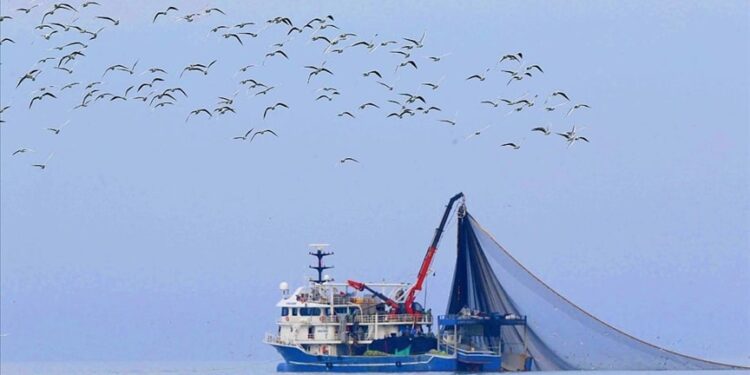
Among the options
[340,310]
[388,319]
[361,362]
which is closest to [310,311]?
[340,310]

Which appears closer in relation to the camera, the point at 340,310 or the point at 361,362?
the point at 361,362

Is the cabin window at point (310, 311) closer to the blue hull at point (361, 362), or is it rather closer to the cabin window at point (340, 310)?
the cabin window at point (340, 310)

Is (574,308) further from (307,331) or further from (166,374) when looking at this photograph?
(166,374)

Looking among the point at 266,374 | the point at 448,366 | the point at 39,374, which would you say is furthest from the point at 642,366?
the point at 39,374

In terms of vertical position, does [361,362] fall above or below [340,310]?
below

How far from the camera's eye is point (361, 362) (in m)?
104

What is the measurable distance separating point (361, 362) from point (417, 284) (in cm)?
636

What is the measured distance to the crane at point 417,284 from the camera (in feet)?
345

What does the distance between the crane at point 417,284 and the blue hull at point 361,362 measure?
11.9ft

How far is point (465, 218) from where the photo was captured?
106 meters

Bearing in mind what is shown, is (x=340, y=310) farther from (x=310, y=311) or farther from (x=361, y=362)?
(x=361, y=362)

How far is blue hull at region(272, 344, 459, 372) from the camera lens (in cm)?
10125

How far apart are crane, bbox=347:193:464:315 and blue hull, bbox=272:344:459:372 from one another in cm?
364

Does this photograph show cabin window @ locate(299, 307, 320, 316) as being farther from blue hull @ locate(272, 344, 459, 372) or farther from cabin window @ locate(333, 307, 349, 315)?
blue hull @ locate(272, 344, 459, 372)
